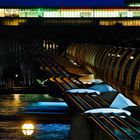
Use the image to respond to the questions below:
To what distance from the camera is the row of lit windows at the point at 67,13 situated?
126 m

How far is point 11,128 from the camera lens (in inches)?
376

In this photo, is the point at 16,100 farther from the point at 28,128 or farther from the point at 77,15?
the point at 77,15

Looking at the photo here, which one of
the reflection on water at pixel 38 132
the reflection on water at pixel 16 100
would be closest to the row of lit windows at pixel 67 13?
the reflection on water at pixel 16 100

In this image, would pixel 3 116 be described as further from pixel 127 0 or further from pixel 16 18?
pixel 127 0

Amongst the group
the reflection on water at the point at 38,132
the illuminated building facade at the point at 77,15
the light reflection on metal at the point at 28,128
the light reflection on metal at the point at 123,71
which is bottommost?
the illuminated building facade at the point at 77,15

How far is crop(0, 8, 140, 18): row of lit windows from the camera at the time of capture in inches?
4963

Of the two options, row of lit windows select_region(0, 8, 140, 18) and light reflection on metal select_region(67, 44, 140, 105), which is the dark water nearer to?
light reflection on metal select_region(67, 44, 140, 105)

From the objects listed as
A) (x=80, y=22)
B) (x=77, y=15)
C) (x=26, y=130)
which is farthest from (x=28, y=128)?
(x=77, y=15)

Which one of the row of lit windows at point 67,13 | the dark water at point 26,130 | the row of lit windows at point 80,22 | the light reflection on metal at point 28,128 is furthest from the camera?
the row of lit windows at point 67,13

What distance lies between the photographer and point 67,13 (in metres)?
129

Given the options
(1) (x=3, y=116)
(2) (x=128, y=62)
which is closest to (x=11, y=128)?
(1) (x=3, y=116)

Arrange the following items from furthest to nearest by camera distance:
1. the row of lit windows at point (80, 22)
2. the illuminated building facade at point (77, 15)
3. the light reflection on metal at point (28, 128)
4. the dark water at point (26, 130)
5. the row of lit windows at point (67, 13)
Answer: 1. the row of lit windows at point (67, 13)
2. the illuminated building facade at point (77, 15)
3. the row of lit windows at point (80, 22)
4. the dark water at point (26, 130)
5. the light reflection on metal at point (28, 128)

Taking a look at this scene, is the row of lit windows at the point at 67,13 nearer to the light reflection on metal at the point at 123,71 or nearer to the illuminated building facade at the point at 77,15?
the illuminated building facade at the point at 77,15

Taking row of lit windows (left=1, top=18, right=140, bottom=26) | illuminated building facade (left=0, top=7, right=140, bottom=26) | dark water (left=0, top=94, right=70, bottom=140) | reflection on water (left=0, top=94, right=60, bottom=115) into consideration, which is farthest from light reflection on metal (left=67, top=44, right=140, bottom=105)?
row of lit windows (left=1, top=18, right=140, bottom=26)
